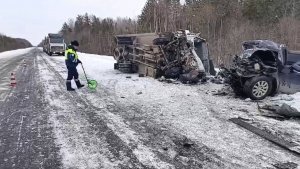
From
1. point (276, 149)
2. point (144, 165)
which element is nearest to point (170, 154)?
point (144, 165)

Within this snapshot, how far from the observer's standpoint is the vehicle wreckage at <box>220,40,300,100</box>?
9234mm

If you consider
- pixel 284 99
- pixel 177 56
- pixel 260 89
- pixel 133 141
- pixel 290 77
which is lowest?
pixel 133 141

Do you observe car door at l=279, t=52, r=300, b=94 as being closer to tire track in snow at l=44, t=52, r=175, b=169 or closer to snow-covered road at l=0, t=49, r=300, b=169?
snow-covered road at l=0, t=49, r=300, b=169

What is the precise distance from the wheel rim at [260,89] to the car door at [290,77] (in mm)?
571

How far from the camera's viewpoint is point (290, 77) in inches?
368

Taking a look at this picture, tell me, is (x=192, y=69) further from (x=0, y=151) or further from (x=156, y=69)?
(x=0, y=151)

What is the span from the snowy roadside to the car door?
1.27 m

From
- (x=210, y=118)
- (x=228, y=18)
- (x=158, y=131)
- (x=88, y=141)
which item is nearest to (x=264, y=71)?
(x=210, y=118)

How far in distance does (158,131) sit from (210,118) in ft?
4.70

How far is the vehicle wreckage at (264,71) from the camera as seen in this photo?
923cm

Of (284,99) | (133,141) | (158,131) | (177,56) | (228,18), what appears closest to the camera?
(133,141)

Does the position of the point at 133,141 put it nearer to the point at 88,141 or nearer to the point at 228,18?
the point at 88,141

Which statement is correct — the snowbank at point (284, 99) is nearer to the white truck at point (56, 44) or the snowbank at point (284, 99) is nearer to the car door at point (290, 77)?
the car door at point (290, 77)

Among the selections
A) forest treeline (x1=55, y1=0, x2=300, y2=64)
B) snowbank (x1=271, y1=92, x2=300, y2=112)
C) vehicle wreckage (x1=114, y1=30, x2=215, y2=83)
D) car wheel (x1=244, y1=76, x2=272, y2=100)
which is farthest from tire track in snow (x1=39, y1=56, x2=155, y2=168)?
forest treeline (x1=55, y1=0, x2=300, y2=64)
